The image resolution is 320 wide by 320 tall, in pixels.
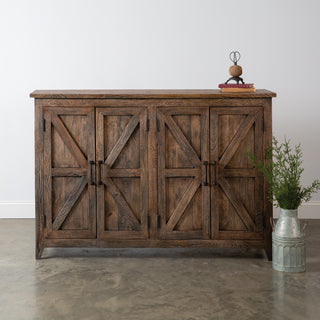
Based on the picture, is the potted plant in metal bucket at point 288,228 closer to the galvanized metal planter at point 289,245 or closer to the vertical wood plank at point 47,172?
the galvanized metal planter at point 289,245

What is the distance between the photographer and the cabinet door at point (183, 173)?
4.21 meters

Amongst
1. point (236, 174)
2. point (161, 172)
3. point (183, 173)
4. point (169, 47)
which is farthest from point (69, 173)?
point (169, 47)

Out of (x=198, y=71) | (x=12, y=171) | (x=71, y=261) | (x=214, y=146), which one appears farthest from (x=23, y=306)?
(x=198, y=71)

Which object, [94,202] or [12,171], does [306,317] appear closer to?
[94,202]

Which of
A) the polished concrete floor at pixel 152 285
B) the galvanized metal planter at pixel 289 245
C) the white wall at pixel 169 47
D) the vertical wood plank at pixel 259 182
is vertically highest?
the white wall at pixel 169 47

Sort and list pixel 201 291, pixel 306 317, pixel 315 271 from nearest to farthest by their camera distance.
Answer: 1. pixel 306 317
2. pixel 201 291
3. pixel 315 271

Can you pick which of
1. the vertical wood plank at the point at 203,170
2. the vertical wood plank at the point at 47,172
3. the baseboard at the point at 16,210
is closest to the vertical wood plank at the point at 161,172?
the vertical wood plank at the point at 203,170

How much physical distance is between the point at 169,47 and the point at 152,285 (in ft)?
8.79

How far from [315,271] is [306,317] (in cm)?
85

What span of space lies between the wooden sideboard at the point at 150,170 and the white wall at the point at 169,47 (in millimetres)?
1365

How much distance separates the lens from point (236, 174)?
4227 mm

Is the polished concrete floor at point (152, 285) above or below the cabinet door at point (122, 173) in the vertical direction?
below

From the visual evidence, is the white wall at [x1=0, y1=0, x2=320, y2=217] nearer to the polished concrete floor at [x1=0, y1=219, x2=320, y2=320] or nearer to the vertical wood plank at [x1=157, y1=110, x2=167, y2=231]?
the vertical wood plank at [x1=157, y1=110, x2=167, y2=231]

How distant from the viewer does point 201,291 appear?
3596mm
